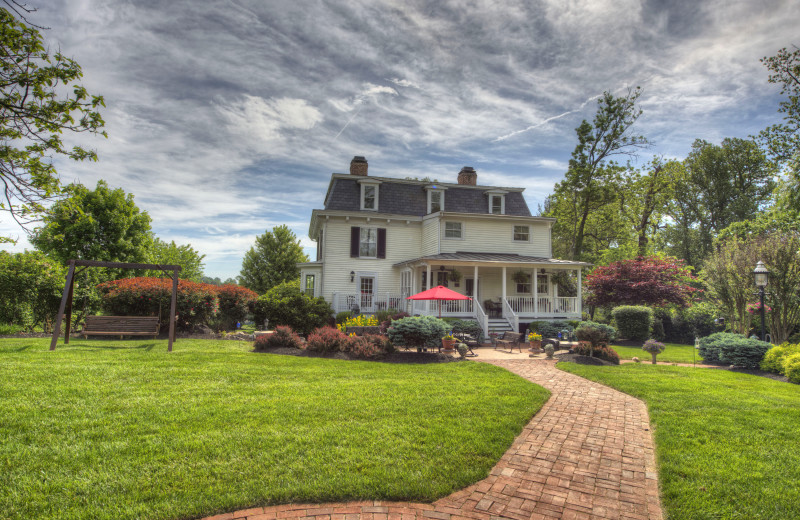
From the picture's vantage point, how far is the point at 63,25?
5.81 metres

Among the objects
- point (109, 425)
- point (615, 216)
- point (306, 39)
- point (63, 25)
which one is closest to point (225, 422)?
point (109, 425)

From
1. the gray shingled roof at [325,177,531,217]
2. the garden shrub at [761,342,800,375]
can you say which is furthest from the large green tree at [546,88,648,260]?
the garden shrub at [761,342,800,375]

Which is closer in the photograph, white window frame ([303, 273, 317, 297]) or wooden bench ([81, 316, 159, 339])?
wooden bench ([81, 316, 159, 339])

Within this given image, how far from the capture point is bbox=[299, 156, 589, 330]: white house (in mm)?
20656

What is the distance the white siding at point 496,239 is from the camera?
21.7m

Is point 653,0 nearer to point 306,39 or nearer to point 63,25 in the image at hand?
point 306,39

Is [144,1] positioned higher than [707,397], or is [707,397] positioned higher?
[144,1]

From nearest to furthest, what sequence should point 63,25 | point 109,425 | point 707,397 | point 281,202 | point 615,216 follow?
point 109,425
point 63,25
point 707,397
point 281,202
point 615,216

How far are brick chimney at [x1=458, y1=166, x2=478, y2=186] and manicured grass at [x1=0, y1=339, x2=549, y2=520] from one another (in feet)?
59.9

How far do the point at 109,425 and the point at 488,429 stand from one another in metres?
4.90

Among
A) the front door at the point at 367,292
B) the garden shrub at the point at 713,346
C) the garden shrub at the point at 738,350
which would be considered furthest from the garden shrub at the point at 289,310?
the garden shrub at the point at 738,350

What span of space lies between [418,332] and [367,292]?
10312 millimetres

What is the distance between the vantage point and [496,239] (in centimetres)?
2244

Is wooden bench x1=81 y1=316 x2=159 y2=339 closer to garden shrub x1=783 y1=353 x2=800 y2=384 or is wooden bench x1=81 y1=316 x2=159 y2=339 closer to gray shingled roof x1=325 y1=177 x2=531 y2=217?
gray shingled roof x1=325 y1=177 x2=531 y2=217
